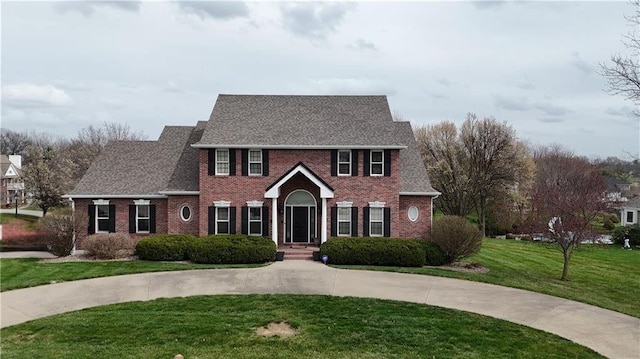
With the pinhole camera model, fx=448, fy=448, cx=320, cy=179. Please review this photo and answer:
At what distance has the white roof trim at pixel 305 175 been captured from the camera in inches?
895

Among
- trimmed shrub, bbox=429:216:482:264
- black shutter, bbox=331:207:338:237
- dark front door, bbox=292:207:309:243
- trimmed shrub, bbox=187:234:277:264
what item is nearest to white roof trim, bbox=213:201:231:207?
trimmed shrub, bbox=187:234:277:264

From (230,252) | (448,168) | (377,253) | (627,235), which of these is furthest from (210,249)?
(627,235)

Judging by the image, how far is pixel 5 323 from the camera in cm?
1229

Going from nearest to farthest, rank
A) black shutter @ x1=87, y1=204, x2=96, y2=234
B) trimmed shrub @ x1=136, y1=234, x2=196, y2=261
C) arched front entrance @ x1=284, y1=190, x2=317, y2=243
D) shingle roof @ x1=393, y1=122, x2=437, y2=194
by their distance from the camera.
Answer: trimmed shrub @ x1=136, y1=234, x2=196, y2=261
arched front entrance @ x1=284, y1=190, x2=317, y2=243
black shutter @ x1=87, y1=204, x2=96, y2=234
shingle roof @ x1=393, y1=122, x2=437, y2=194

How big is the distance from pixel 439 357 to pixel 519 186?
136 ft

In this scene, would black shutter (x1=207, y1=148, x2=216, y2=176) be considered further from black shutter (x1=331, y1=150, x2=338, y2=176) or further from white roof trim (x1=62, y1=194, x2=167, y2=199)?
black shutter (x1=331, y1=150, x2=338, y2=176)

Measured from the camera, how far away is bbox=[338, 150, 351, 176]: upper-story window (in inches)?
940

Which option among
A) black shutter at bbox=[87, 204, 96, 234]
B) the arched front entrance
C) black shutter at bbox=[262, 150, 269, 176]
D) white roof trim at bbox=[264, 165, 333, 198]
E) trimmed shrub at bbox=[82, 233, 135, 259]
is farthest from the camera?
black shutter at bbox=[87, 204, 96, 234]

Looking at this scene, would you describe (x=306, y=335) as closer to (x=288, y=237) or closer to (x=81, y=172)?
(x=288, y=237)

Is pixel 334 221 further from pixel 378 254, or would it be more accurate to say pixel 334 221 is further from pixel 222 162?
pixel 222 162

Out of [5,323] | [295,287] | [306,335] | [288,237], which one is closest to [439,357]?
[306,335]

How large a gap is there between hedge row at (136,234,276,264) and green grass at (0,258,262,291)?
591 millimetres

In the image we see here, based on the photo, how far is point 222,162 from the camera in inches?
937

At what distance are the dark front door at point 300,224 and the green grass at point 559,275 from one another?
17.5 feet
